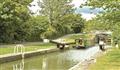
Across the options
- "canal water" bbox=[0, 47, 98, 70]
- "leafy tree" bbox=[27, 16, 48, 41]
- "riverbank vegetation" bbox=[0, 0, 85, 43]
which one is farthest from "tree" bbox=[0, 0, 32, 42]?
"canal water" bbox=[0, 47, 98, 70]

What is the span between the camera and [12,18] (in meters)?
53.9

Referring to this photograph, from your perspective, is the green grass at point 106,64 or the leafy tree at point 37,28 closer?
the green grass at point 106,64

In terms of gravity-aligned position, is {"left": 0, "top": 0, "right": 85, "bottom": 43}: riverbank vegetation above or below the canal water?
above

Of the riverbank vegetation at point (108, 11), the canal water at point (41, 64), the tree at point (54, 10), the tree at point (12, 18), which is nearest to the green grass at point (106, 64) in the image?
the riverbank vegetation at point (108, 11)

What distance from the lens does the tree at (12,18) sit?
176ft

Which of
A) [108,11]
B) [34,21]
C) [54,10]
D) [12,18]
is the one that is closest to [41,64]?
[108,11]

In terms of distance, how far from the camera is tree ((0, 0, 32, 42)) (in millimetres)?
53562

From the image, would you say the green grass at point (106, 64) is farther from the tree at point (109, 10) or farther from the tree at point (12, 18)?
the tree at point (12, 18)

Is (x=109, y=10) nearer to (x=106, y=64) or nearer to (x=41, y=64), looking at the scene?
(x=106, y=64)

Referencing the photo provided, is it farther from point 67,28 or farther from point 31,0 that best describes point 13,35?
point 67,28

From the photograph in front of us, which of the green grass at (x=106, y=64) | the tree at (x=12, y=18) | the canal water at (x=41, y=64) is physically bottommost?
the canal water at (x=41, y=64)

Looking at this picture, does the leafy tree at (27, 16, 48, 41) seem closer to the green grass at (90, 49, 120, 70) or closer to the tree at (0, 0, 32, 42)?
the tree at (0, 0, 32, 42)

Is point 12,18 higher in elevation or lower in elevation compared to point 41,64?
higher

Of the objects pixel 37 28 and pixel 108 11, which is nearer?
pixel 108 11
